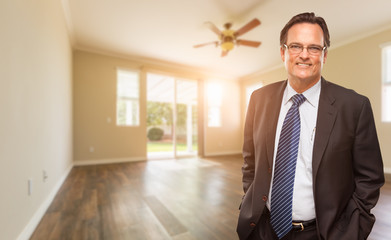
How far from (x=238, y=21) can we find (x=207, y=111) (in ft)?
11.4

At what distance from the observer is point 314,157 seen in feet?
2.24

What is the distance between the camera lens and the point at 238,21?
3463 mm

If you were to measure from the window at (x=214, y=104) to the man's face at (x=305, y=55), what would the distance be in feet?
19.3

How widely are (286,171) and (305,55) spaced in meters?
0.46

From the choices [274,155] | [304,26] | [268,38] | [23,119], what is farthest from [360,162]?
[268,38]

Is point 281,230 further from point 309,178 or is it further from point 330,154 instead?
point 330,154

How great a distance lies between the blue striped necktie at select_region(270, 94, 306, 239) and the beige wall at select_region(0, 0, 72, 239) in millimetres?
1644

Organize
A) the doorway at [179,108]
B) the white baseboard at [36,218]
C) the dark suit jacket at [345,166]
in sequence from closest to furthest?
the dark suit jacket at [345,166] → the white baseboard at [36,218] → the doorway at [179,108]

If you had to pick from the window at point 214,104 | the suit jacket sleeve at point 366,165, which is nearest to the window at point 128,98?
the window at point 214,104

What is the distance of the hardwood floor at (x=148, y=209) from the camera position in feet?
5.59

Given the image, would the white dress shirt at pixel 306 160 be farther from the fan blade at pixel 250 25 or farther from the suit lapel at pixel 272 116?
the fan blade at pixel 250 25

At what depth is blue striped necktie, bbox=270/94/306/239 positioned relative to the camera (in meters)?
0.75

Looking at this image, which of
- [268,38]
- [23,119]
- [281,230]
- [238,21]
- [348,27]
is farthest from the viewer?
[268,38]

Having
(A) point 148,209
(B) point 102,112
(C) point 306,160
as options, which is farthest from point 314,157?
(B) point 102,112
